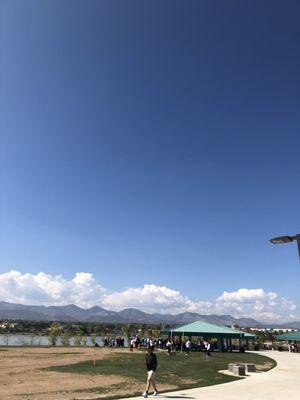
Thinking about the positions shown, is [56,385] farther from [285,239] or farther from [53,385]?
[285,239]

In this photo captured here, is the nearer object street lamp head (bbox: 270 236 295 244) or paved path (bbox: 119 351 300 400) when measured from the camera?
street lamp head (bbox: 270 236 295 244)

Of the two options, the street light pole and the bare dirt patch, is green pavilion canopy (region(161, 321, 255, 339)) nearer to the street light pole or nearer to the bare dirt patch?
the bare dirt patch

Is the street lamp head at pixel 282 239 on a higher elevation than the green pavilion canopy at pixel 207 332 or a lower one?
higher

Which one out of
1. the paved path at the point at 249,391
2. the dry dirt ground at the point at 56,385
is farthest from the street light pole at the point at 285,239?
the dry dirt ground at the point at 56,385

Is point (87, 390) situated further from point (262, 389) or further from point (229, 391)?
point (262, 389)

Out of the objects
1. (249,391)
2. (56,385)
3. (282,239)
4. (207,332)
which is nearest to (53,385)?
(56,385)

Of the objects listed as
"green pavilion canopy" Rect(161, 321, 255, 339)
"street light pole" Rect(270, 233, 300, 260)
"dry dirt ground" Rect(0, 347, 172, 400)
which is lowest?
"dry dirt ground" Rect(0, 347, 172, 400)

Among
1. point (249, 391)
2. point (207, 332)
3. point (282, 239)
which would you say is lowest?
point (249, 391)

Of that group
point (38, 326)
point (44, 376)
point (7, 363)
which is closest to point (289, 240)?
point (44, 376)

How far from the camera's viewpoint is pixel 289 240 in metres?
12.0

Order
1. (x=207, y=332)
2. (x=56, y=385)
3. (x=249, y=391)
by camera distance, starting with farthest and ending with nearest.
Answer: (x=207, y=332) → (x=56, y=385) → (x=249, y=391)

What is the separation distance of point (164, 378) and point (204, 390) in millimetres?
4056

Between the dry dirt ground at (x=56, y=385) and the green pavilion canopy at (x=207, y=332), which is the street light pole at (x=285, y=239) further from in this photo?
the green pavilion canopy at (x=207, y=332)

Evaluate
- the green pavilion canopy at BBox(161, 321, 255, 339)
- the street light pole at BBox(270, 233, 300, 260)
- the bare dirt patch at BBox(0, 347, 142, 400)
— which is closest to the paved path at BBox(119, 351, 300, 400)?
the bare dirt patch at BBox(0, 347, 142, 400)
